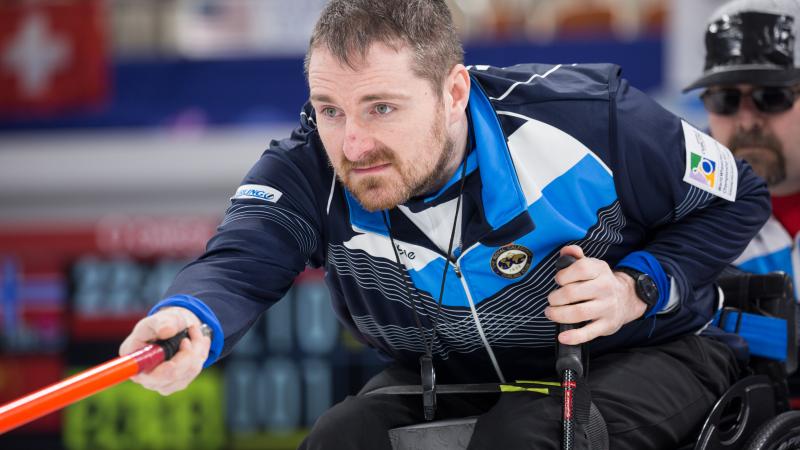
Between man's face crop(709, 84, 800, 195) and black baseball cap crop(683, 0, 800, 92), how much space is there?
0.17 ft

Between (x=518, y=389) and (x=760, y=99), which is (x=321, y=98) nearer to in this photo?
(x=518, y=389)

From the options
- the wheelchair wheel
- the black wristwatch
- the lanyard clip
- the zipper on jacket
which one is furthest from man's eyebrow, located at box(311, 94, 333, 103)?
the wheelchair wheel

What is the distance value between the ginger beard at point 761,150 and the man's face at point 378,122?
3.80ft

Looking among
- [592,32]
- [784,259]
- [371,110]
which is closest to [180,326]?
[371,110]

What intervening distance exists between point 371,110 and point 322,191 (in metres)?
0.30

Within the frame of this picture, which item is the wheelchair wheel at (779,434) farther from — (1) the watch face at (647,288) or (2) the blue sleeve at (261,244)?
(2) the blue sleeve at (261,244)

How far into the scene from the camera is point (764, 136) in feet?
9.60

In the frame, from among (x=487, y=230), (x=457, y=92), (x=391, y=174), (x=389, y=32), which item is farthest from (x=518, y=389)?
(x=389, y=32)

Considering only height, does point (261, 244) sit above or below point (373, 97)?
below

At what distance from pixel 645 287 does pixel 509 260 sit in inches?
10.7

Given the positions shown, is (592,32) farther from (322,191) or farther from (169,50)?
(322,191)

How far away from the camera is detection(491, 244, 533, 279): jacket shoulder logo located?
219cm

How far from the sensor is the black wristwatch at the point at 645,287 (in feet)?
7.04

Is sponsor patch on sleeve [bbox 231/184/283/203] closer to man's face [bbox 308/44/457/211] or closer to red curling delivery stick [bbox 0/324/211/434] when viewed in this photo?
man's face [bbox 308/44/457/211]
